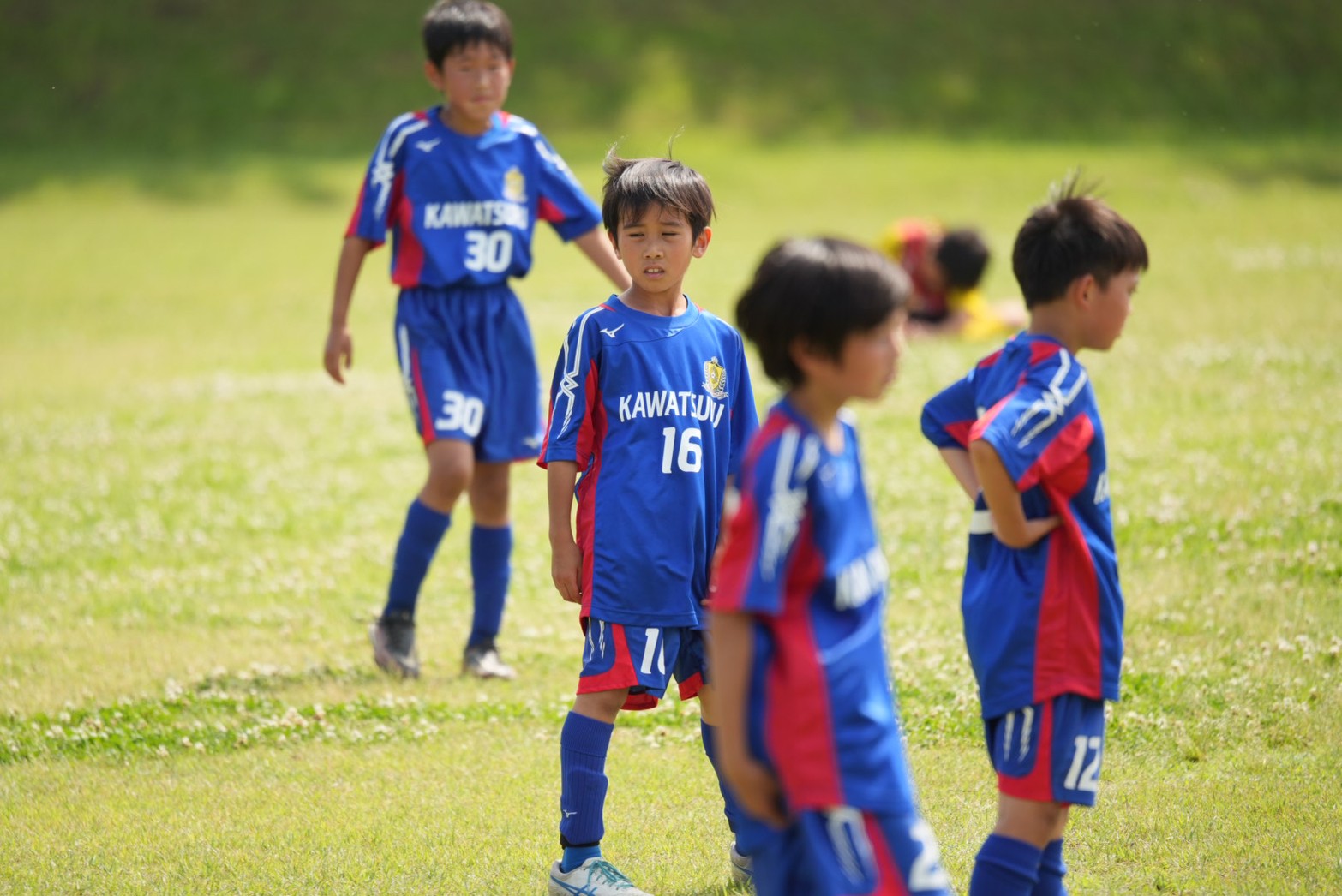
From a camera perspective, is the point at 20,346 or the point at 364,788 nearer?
the point at 364,788

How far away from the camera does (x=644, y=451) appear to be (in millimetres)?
4348

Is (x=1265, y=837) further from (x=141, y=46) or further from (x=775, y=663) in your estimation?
(x=141, y=46)

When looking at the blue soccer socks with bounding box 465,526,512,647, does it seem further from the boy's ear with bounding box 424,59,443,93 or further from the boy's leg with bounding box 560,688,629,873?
the boy's leg with bounding box 560,688,629,873

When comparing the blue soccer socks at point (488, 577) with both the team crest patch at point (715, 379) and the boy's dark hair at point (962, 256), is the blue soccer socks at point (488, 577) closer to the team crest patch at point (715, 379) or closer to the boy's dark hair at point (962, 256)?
the team crest patch at point (715, 379)

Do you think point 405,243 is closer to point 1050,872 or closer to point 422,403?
point 422,403

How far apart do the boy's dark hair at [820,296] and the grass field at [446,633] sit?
6.91 ft

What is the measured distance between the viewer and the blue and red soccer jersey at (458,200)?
6527 millimetres

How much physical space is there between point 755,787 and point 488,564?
3894mm

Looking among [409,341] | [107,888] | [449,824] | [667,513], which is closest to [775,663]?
[667,513]

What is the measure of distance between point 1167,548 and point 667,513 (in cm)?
414

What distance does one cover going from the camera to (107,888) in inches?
178

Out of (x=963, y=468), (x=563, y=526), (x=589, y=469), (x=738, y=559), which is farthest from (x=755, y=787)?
(x=589, y=469)

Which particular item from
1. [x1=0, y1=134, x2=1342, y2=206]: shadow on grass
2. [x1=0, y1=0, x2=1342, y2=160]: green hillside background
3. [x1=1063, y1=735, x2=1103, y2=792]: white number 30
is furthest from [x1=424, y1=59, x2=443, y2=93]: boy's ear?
[x1=0, y1=0, x2=1342, y2=160]: green hillside background

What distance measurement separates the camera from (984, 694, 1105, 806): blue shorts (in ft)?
11.8
